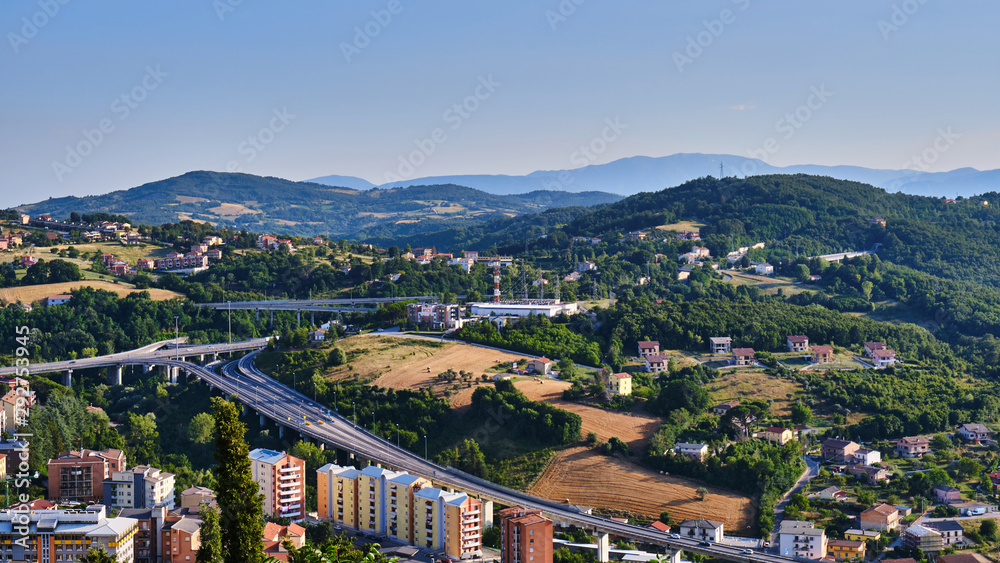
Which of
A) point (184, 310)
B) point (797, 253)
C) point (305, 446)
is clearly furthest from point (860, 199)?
point (305, 446)

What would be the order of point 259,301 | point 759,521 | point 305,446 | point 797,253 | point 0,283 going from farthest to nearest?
point 797,253
point 259,301
point 0,283
point 305,446
point 759,521

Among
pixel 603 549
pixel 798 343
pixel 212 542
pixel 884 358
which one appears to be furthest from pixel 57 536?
pixel 884 358

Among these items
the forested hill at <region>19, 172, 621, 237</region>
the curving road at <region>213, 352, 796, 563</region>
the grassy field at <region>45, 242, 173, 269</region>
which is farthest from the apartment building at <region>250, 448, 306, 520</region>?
the forested hill at <region>19, 172, 621, 237</region>

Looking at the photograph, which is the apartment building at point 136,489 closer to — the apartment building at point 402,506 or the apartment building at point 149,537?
the apartment building at point 149,537

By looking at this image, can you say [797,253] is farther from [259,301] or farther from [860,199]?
[259,301]

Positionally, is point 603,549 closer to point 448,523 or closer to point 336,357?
point 448,523
